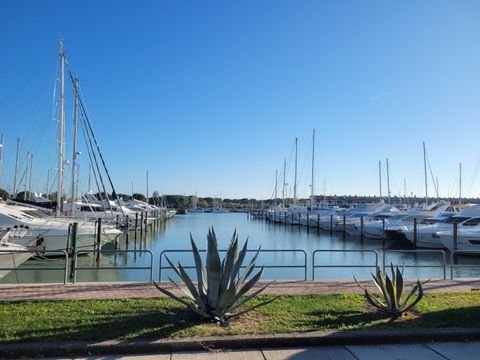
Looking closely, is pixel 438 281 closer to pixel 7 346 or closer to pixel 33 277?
pixel 7 346

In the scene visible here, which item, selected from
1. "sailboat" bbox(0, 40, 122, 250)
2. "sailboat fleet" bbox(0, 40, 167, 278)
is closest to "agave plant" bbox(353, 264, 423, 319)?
"sailboat fleet" bbox(0, 40, 167, 278)

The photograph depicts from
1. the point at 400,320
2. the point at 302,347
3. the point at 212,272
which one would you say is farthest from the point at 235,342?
the point at 400,320

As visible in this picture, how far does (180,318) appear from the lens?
329 inches

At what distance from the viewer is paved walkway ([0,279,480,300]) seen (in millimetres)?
10664

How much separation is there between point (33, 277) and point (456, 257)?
92.4ft

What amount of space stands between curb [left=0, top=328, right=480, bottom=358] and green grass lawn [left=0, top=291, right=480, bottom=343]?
293 mm

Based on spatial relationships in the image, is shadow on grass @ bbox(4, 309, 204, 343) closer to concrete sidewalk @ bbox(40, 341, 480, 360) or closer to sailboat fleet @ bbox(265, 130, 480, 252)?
concrete sidewalk @ bbox(40, 341, 480, 360)

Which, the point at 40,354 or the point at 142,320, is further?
the point at 142,320

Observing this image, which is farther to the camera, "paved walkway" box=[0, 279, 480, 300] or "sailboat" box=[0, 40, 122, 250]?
"sailboat" box=[0, 40, 122, 250]

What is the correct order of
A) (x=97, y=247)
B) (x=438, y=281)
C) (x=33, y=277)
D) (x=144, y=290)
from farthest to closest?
1. (x=97, y=247)
2. (x=33, y=277)
3. (x=438, y=281)
4. (x=144, y=290)

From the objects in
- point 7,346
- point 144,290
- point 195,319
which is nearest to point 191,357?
point 195,319

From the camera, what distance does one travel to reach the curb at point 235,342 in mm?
6594

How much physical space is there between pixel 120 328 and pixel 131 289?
13.5 feet

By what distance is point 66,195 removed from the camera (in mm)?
55312
